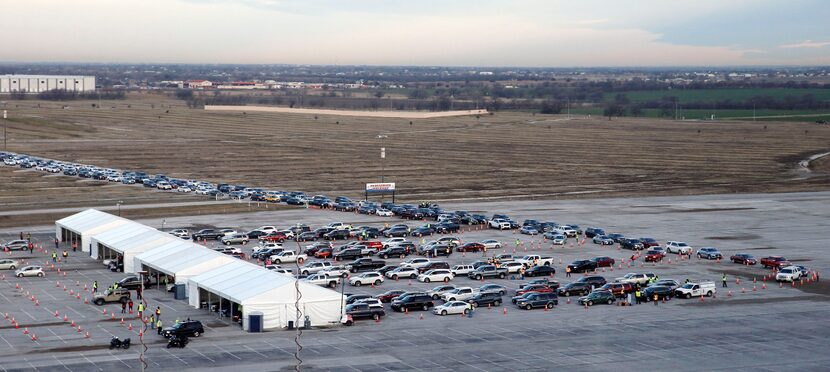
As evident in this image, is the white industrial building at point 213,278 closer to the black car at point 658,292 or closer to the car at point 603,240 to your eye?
the black car at point 658,292

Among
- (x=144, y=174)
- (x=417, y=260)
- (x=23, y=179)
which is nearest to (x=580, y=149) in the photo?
(x=144, y=174)

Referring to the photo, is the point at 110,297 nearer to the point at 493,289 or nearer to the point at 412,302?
the point at 412,302

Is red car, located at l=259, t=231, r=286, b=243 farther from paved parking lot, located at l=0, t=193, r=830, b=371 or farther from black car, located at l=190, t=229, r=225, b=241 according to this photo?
paved parking lot, located at l=0, t=193, r=830, b=371

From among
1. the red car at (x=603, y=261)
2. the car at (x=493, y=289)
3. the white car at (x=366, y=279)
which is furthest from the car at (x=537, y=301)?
the red car at (x=603, y=261)

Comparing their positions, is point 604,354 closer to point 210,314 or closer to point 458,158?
point 210,314

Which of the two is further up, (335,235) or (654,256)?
(654,256)

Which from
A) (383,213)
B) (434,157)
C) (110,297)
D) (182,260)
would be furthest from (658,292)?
(434,157)
